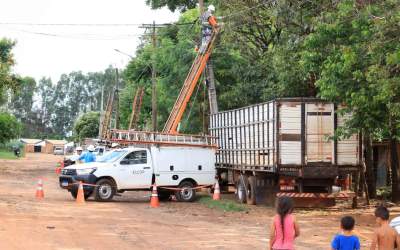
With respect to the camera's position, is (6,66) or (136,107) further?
(136,107)

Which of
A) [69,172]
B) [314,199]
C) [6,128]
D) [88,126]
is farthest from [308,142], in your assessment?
[88,126]

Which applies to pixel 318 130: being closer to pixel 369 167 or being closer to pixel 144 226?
pixel 369 167

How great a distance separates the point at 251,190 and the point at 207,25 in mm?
10162

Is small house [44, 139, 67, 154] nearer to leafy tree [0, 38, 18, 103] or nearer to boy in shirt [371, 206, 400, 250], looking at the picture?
leafy tree [0, 38, 18, 103]

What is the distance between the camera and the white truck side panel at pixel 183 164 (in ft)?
73.1

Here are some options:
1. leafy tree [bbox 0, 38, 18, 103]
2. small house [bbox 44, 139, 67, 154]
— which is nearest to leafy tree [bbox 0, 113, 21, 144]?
leafy tree [bbox 0, 38, 18, 103]

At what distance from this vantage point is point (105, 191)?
21.6m

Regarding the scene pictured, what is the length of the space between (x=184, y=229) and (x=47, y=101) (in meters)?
151

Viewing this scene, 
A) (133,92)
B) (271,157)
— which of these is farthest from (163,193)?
(133,92)

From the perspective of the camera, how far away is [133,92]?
53719mm

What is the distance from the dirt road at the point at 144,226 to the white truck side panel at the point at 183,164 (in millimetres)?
1131

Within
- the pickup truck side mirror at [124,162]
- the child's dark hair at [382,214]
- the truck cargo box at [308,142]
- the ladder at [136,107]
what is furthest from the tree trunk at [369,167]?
the ladder at [136,107]

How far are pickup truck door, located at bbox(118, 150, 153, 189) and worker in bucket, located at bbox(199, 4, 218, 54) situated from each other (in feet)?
26.0

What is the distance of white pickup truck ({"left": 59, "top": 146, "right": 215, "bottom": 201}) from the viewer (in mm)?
21484
